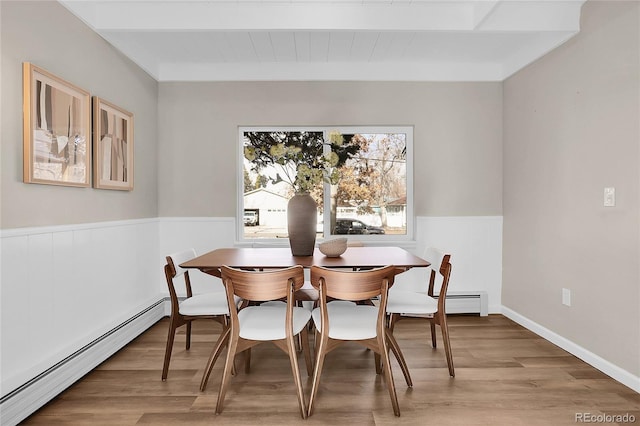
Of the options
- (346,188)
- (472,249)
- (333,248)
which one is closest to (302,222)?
(333,248)

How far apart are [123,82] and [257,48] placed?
3.81ft

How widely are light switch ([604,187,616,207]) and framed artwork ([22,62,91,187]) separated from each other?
135 inches

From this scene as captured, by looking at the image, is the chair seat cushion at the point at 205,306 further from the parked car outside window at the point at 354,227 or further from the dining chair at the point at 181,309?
the parked car outside window at the point at 354,227

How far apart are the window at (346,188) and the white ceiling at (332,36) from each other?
600mm

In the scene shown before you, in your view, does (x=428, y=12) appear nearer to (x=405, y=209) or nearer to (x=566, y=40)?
(x=566, y=40)

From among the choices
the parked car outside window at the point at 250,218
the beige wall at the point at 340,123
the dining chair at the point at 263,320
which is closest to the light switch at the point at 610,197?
the beige wall at the point at 340,123

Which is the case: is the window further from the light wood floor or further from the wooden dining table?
the light wood floor

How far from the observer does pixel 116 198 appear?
2.99m

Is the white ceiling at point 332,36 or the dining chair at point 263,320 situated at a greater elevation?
the white ceiling at point 332,36

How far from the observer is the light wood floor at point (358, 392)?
199 cm

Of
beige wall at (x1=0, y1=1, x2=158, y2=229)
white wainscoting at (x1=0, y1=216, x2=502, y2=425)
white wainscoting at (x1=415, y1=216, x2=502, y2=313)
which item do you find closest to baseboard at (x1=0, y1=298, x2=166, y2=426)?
white wainscoting at (x1=0, y1=216, x2=502, y2=425)

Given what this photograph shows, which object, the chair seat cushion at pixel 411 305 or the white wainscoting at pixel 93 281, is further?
the chair seat cushion at pixel 411 305

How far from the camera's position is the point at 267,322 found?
2113 mm

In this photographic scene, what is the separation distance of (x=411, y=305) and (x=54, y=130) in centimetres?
241
